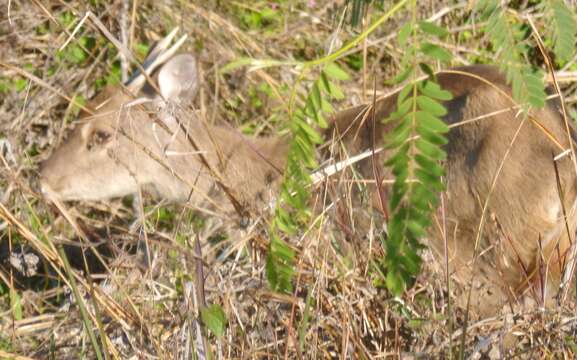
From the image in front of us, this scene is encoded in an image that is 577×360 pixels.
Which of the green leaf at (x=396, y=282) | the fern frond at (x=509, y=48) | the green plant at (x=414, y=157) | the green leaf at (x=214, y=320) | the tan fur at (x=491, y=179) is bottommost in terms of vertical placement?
the tan fur at (x=491, y=179)

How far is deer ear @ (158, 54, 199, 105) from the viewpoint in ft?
18.9

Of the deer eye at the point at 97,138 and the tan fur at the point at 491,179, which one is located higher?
the tan fur at the point at 491,179

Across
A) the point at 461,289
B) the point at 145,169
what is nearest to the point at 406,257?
the point at 461,289

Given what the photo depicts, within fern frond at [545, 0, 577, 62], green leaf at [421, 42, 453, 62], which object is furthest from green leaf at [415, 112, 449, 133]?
fern frond at [545, 0, 577, 62]

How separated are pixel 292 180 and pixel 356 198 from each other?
2341 mm

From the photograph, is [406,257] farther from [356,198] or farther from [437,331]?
[356,198]

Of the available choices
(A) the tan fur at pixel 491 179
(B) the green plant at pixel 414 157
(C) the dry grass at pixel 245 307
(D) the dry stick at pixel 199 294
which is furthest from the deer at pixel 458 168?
(B) the green plant at pixel 414 157

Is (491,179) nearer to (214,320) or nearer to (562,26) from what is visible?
(214,320)

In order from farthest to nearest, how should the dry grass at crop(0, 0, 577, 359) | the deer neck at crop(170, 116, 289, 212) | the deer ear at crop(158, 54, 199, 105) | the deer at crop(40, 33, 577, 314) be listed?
1. the deer ear at crop(158, 54, 199, 105)
2. the deer neck at crop(170, 116, 289, 212)
3. the deer at crop(40, 33, 577, 314)
4. the dry grass at crop(0, 0, 577, 359)

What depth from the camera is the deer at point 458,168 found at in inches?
155

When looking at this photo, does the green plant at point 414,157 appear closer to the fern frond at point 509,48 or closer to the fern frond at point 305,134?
the fern frond at point 509,48

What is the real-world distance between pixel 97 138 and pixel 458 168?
215 centimetres

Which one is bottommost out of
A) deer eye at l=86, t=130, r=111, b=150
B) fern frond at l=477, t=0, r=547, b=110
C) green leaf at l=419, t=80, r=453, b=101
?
deer eye at l=86, t=130, r=111, b=150

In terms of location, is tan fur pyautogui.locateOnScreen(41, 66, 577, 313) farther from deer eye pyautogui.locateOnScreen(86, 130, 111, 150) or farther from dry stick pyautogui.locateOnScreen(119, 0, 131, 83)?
dry stick pyautogui.locateOnScreen(119, 0, 131, 83)
